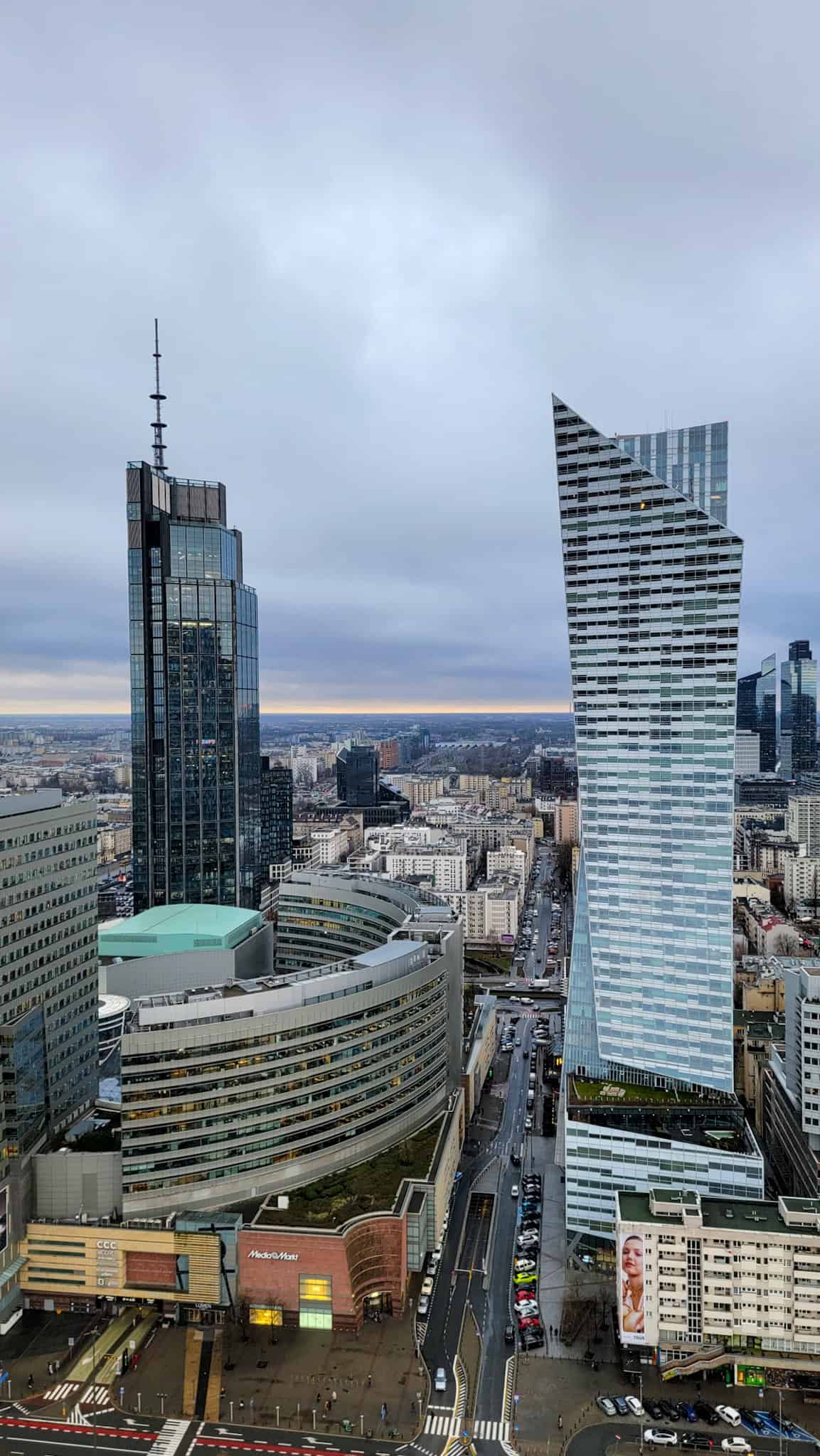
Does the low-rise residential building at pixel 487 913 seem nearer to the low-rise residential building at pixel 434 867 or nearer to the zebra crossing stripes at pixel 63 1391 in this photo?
the low-rise residential building at pixel 434 867

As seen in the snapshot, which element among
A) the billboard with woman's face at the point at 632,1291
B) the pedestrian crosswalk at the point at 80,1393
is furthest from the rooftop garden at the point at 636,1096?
the pedestrian crosswalk at the point at 80,1393

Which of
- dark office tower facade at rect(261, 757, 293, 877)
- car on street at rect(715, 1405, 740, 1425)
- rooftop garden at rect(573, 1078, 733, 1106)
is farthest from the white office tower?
dark office tower facade at rect(261, 757, 293, 877)

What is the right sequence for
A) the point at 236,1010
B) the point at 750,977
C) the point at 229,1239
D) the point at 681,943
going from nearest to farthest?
1. the point at 229,1239
2. the point at 236,1010
3. the point at 681,943
4. the point at 750,977

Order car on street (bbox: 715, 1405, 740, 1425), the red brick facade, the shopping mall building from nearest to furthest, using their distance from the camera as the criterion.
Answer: car on street (bbox: 715, 1405, 740, 1425) < the red brick facade < the shopping mall building

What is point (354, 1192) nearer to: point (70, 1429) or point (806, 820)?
point (70, 1429)

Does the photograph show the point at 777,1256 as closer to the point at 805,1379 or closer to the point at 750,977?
the point at 805,1379

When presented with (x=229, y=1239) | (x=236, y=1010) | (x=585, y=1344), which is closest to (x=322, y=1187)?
(x=229, y=1239)

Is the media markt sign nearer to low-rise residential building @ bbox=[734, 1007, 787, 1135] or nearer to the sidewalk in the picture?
the sidewalk

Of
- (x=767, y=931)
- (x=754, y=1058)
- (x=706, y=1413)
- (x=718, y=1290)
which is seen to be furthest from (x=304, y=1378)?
(x=767, y=931)
